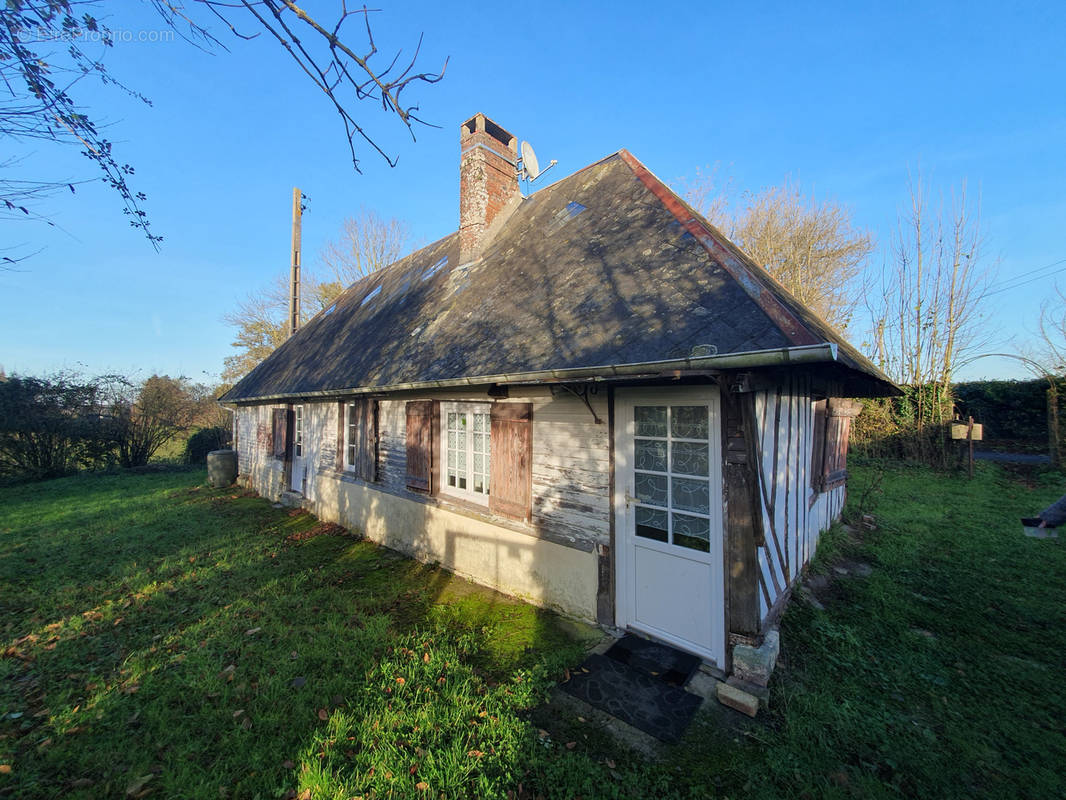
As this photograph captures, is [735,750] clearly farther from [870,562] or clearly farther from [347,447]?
[347,447]

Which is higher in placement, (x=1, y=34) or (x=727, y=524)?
(x=1, y=34)

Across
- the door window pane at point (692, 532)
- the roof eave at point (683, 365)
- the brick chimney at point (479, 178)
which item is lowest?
the door window pane at point (692, 532)

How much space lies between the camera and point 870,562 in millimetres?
6340

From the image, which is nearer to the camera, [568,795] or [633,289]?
[568,795]

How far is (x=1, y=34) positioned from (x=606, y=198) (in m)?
6.01

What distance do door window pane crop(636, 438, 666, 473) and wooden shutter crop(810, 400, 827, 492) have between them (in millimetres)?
3140

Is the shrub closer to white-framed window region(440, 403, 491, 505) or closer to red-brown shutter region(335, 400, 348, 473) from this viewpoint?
red-brown shutter region(335, 400, 348, 473)

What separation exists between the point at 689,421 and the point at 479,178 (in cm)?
734

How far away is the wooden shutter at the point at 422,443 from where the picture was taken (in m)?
6.25

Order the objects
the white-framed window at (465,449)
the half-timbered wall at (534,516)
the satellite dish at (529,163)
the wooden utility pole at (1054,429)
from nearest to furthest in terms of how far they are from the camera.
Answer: the half-timbered wall at (534,516)
the white-framed window at (465,449)
the satellite dish at (529,163)
the wooden utility pole at (1054,429)

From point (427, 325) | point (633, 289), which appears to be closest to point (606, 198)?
point (633, 289)

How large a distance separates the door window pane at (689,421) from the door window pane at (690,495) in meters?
0.44

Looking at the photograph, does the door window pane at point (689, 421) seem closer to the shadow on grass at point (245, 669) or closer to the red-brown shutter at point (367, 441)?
the shadow on grass at point (245, 669)

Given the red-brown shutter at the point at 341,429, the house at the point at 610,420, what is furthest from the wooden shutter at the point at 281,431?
the red-brown shutter at the point at 341,429
